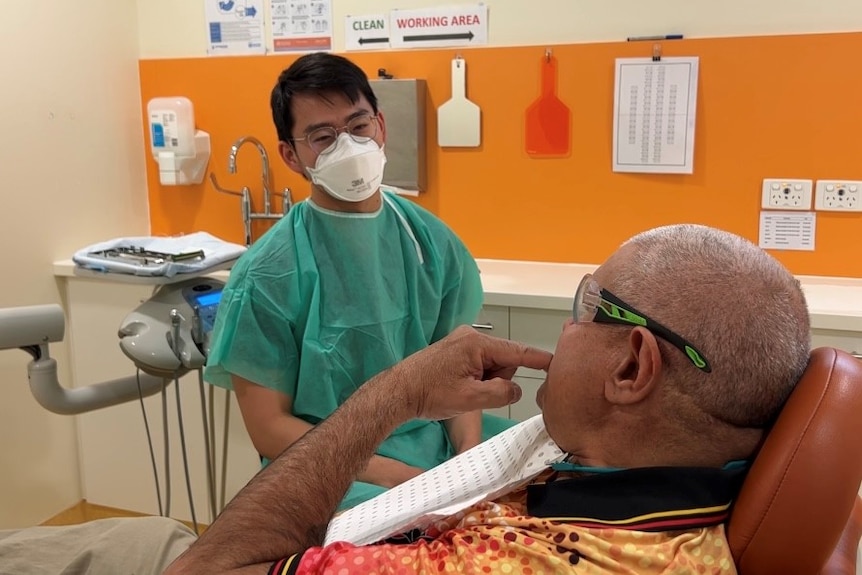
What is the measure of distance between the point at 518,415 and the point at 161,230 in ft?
5.61

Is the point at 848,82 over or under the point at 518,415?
over

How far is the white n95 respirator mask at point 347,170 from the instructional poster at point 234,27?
1362 mm

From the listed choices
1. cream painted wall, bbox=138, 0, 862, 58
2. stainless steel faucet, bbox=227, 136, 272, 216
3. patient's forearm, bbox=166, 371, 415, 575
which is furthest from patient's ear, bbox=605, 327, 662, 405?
stainless steel faucet, bbox=227, 136, 272, 216

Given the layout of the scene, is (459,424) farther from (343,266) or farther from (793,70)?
(793,70)

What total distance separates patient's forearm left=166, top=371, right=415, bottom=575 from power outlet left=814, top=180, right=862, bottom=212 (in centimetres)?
182

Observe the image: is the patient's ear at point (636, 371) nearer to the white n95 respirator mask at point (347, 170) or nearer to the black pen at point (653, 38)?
the white n95 respirator mask at point (347, 170)

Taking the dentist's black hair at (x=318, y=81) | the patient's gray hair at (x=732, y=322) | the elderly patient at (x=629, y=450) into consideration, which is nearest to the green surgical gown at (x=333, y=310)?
the dentist's black hair at (x=318, y=81)

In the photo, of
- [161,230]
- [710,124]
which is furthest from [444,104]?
[161,230]

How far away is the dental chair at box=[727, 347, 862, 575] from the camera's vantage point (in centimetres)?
87

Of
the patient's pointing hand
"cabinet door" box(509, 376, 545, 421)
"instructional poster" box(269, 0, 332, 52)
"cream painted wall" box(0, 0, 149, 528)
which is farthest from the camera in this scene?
"instructional poster" box(269, 0, 332, 52)

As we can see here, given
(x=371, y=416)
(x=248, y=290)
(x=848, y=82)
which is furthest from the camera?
(x=848, y=82)

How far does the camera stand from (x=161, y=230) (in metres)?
3.27

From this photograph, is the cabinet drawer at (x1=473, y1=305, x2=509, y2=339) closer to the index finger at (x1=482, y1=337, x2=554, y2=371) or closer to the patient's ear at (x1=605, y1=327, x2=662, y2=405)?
the index finger at (x1=482, y1=337, x2=554, y2=371)

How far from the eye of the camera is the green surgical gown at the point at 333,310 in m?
1.75
